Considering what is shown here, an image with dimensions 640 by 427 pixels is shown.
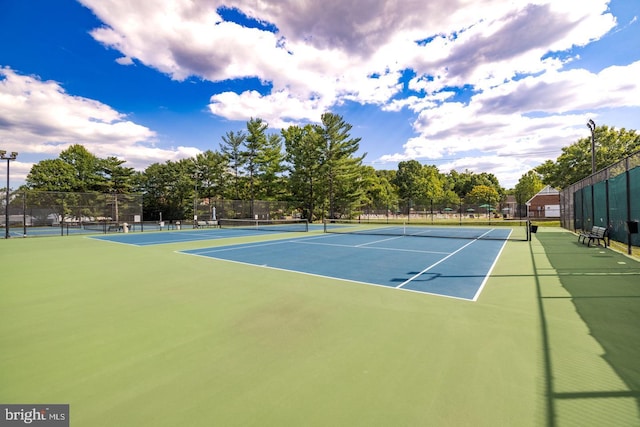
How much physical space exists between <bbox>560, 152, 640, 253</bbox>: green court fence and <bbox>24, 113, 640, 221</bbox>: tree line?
1944cm

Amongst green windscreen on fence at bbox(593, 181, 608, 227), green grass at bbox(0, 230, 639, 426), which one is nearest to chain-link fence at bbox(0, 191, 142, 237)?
green grass at bbox(0, 230, 639, 426)

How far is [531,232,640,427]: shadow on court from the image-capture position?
2447 millimetres

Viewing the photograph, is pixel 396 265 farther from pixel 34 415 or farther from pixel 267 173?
pixel 267 173

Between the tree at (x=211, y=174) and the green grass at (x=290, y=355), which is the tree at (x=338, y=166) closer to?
the tree at (x=211, y=174)

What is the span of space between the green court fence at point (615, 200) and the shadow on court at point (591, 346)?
13.4 ft

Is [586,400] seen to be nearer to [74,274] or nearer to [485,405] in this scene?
[485,405]

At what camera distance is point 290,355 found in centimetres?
338

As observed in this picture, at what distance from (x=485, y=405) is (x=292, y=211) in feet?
135

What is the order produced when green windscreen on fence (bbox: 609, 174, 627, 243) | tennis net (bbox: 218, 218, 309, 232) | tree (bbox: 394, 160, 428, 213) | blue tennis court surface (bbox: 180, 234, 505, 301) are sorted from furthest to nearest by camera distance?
tree (bbox: 394, 160, 428, 213)
tennis net (bbox: 218, 218, 309, 232)
green windscreen on fence (bbox: 609, 174, 627, 243)
blue tennis court surface (bbox: 180, 234, 505, 301)

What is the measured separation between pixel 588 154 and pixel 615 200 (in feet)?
117

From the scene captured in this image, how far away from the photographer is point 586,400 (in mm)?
2539

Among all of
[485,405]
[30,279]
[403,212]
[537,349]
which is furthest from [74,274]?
[403,212]

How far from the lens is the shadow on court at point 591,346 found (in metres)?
2.45

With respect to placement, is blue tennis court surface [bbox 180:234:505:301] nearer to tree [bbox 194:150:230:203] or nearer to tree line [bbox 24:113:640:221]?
tree line [bbox 24:113:640:221]
